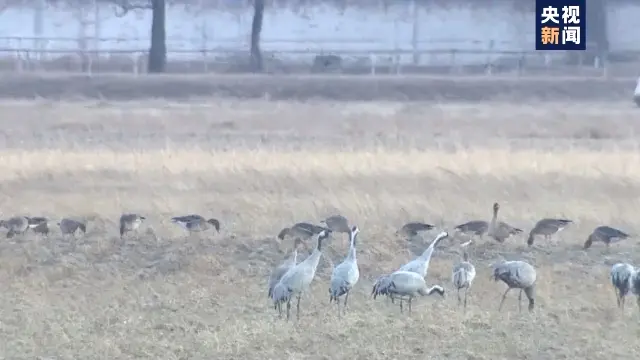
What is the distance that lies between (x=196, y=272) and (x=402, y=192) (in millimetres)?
4925

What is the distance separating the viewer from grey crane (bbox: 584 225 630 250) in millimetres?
12602

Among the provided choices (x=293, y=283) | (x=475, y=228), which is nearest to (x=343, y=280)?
(x=293, y=283)

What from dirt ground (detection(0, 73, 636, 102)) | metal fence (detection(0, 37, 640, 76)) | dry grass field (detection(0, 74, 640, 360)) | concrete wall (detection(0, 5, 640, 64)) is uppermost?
concrete wall (detection(0, 5, 640, 64))

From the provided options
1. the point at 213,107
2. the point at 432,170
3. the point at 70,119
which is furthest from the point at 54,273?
the point at 213,107

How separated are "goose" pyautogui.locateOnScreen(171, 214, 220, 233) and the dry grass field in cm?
11

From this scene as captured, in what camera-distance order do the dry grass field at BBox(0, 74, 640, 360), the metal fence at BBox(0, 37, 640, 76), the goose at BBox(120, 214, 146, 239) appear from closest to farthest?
the dry grass field at BBox(0, 74, 640, 360)
the goose at BBox(120, 214, 146, 239)
the metal fence at BBox(0, 37, 640, 76)

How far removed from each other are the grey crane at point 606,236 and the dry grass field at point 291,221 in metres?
0.12

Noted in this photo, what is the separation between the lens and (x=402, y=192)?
16.4 meters

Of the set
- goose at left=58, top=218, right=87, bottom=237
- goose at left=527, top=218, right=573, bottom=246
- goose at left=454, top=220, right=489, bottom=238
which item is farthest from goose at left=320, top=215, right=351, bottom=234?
goose at left=58, top=218, right=87, bottom=237

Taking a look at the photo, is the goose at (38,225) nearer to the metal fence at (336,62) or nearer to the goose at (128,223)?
the goose at (128,223)

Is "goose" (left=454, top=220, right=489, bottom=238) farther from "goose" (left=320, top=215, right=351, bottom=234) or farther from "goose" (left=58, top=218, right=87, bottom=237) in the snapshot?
"goose" (left=58, top=218, right=87, bottom=237)

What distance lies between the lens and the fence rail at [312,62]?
130ft

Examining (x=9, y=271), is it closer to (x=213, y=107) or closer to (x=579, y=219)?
(x=579, y=219)

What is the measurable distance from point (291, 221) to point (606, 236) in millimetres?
3322
